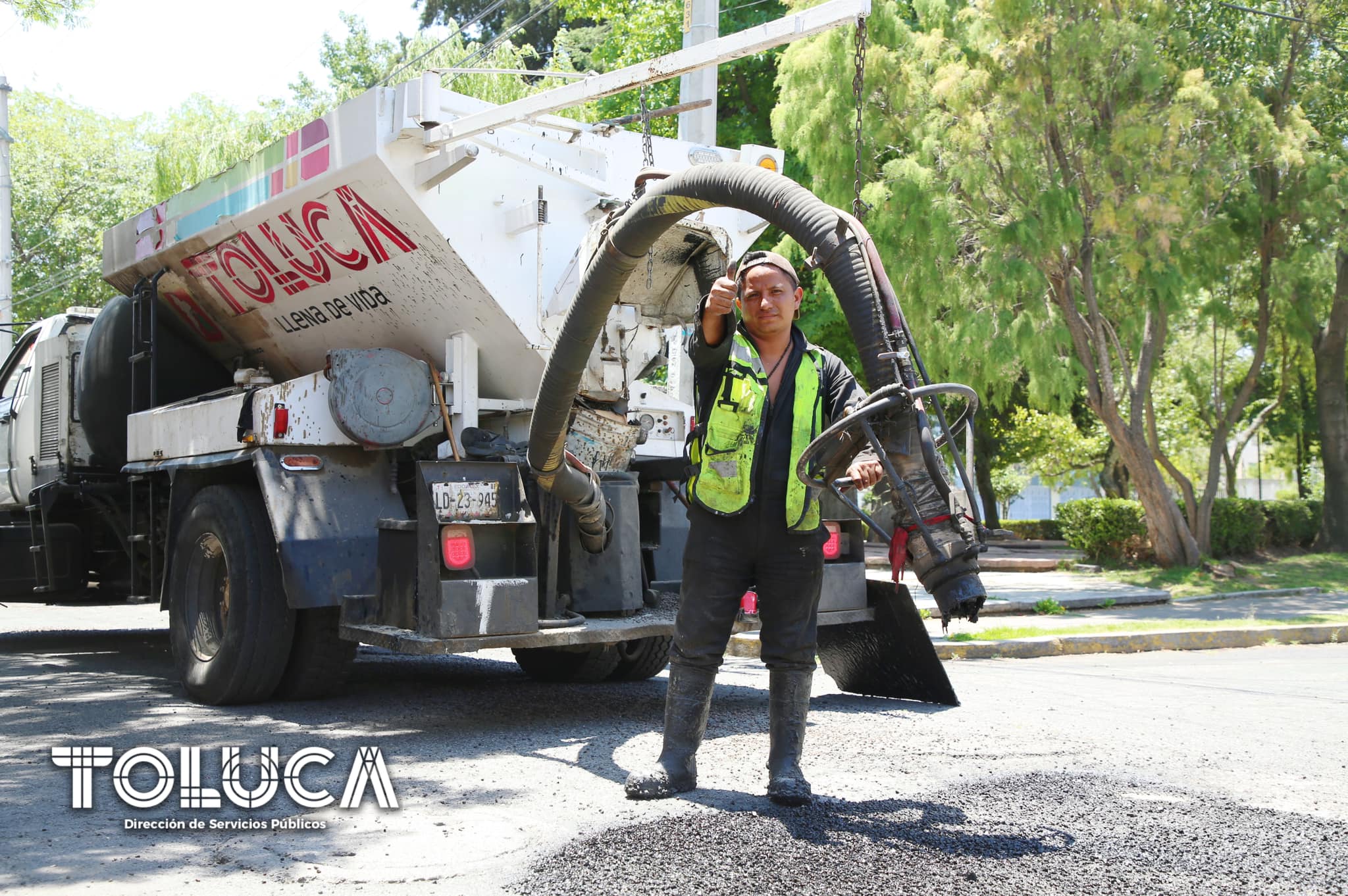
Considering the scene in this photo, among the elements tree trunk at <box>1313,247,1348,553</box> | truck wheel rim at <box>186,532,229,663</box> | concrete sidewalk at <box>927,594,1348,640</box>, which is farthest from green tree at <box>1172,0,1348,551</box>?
truck wheel rim at <box>186,532,229,663</box>

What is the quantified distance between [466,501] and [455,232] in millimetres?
1499

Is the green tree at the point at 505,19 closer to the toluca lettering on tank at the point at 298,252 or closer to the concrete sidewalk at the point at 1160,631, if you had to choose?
the concrete sidewalk at the point at 1160,631

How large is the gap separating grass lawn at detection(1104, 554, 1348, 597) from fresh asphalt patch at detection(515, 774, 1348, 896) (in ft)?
34.0

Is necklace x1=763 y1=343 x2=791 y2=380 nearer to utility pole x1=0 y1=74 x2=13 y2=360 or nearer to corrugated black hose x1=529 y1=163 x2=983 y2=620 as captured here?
corrugated black hose x1=529 y1=163 x2=983 y2=620

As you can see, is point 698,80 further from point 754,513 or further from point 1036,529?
point 1036,529

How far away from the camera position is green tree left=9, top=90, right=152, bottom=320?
27.8 m

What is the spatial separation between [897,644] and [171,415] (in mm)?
4403

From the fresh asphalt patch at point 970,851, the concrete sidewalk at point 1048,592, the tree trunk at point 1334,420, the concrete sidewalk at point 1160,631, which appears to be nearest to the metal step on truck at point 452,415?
the fresh asphalt patch at point 970,851

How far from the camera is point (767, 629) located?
176 inches

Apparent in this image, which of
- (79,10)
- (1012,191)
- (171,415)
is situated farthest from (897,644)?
(79,10)

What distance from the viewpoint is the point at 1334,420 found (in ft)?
62.8

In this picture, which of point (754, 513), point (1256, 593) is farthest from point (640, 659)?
point (1256, 593)

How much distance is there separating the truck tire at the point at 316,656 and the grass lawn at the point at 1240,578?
10.1 metres

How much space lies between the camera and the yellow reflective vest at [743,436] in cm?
436
